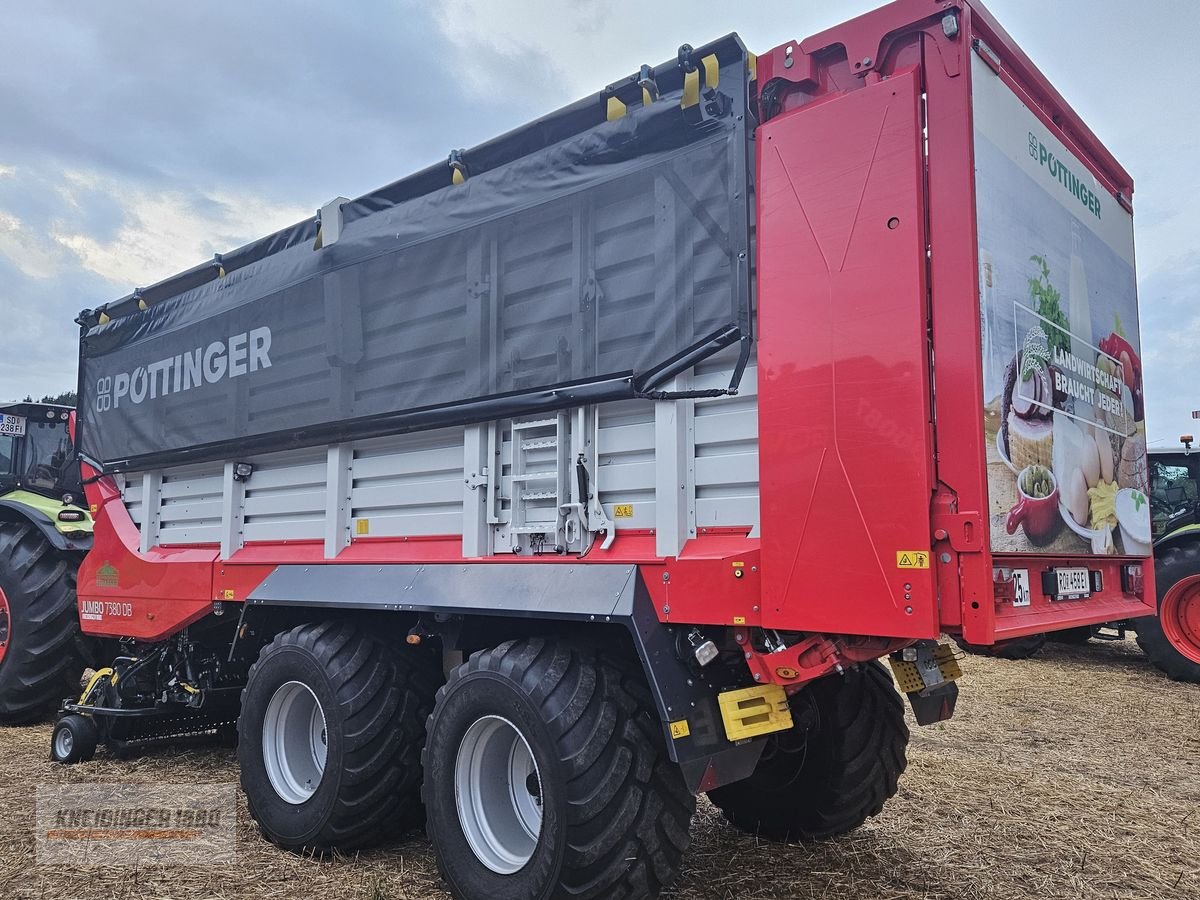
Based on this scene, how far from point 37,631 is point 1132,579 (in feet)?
22.0

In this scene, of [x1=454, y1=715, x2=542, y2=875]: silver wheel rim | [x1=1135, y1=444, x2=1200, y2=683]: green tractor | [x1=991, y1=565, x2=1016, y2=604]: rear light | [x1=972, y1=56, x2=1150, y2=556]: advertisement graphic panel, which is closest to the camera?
[x1=991, y1=565, x2=1016, y2=604]: rear light

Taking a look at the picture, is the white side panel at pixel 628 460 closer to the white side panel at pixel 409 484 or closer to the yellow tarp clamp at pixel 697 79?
the white side panel at pixel 409 484

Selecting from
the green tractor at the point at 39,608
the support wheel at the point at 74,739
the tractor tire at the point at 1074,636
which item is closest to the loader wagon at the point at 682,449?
the support wheel at the point at 74,739

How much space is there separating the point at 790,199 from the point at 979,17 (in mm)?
803

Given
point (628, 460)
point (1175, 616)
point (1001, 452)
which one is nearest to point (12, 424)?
point (628, 460)

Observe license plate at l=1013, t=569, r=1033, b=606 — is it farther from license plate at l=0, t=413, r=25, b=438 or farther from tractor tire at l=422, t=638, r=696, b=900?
license plate at l=0, t=413, r=25, b=438

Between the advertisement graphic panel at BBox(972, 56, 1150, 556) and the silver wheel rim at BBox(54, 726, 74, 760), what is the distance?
535 cm

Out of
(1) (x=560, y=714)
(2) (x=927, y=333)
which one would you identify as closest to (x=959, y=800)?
(1) (x=560, y=714)

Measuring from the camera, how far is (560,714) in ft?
10.2

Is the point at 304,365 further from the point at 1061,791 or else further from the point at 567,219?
the point at 1061,791

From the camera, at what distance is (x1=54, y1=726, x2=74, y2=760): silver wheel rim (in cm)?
551

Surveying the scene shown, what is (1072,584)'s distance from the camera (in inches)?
131

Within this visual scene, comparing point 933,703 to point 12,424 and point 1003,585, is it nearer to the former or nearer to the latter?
point 1003,585

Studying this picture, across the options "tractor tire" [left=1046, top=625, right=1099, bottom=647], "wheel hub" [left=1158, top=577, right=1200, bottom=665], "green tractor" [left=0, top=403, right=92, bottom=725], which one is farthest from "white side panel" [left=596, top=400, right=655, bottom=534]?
"tractor tire" [left=1046, top=625, right=1099, bottom=647]
